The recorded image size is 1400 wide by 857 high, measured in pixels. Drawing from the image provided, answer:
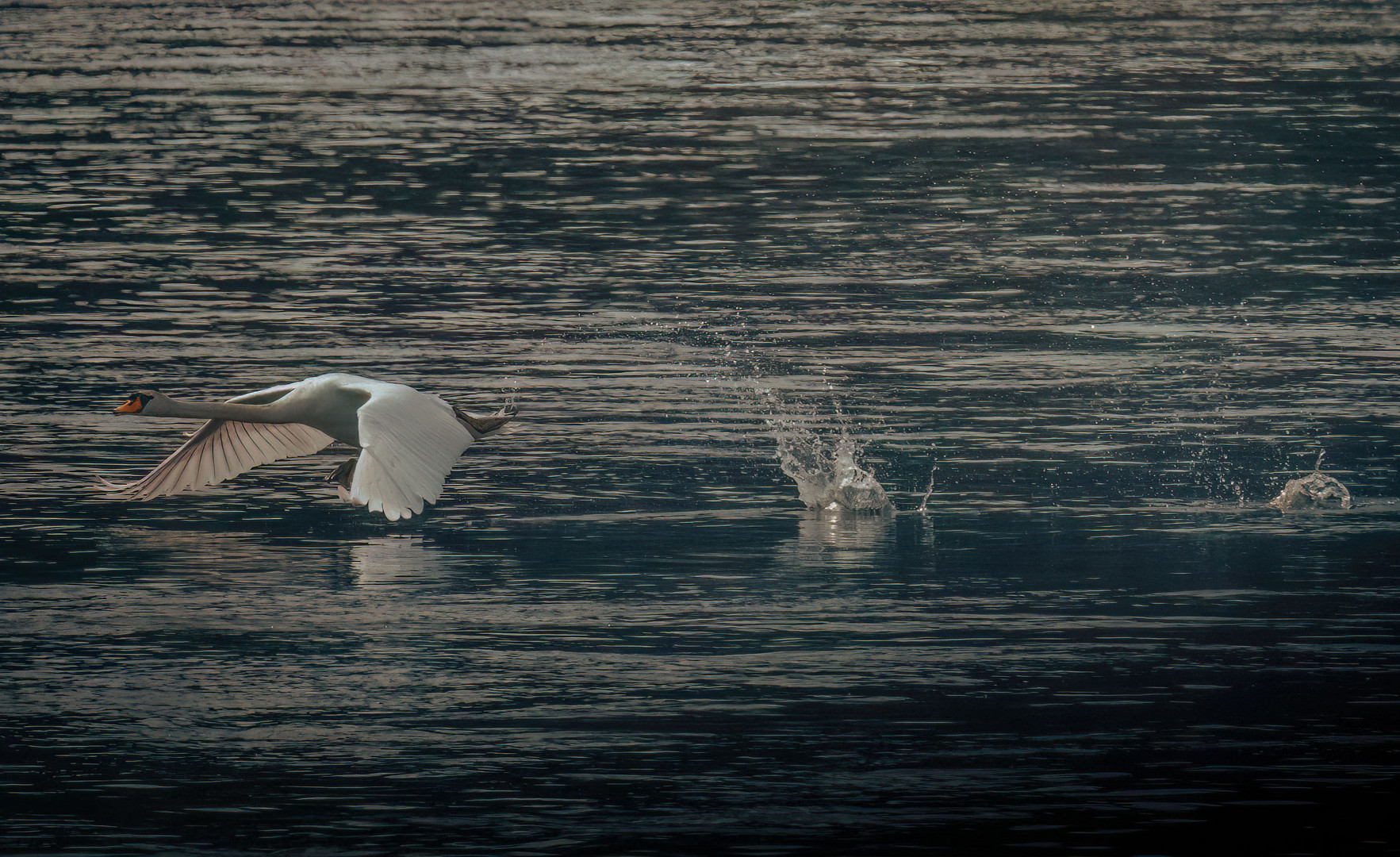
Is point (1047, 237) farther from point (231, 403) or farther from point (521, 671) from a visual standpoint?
A: point (521, 671)

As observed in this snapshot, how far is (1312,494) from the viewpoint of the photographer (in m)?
13.6

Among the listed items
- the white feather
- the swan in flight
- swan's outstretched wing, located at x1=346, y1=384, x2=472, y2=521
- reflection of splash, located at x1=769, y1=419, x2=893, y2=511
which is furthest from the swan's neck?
reflection of splash, located at x1=769, y1=419, x2=893, y2=511

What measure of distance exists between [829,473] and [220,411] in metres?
3.71

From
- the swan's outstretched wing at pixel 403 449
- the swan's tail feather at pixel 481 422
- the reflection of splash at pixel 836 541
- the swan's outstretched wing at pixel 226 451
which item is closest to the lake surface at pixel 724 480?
the reflection of splash at pixel 836 541

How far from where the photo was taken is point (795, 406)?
52.2 ft

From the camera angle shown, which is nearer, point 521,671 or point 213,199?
point 521,671

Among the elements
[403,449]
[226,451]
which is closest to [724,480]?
[403,449]

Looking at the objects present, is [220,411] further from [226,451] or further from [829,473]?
[829,473]

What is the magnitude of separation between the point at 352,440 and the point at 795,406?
350 cm

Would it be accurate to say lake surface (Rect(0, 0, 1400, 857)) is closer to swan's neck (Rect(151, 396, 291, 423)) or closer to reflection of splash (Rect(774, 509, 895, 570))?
reflection of splash (Rect(774, 509, 895, 570))

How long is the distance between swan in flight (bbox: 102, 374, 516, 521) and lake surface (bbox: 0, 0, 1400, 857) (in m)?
0.29

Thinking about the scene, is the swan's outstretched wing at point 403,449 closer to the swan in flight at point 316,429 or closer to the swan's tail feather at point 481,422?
the swan in flight at point 316,429

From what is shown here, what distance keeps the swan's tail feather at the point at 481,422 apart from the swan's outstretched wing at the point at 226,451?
0.92m

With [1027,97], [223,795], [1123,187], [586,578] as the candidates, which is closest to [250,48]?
[1027,97]
